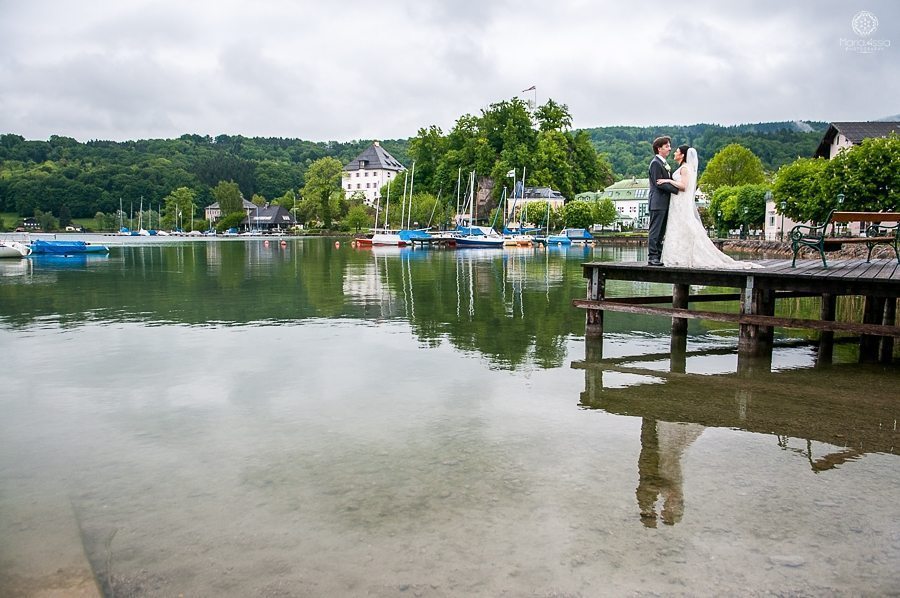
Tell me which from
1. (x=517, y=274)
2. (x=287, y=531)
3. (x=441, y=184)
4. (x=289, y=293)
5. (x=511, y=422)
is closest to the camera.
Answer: (x=287, y=531)

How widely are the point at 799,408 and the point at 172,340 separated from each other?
1121 centimetres

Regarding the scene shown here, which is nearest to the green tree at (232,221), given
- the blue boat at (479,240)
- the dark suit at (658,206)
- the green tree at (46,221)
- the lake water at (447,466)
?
the green tree at (46,221)

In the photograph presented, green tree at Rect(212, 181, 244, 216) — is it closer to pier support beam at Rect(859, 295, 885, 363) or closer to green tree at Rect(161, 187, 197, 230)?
green tree at Rect(161, 187, 197, 230)

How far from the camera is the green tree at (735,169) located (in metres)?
94.4

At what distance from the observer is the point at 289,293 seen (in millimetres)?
24656

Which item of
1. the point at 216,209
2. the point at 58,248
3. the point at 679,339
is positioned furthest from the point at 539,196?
the point at 679,339

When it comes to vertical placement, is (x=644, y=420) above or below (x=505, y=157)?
below

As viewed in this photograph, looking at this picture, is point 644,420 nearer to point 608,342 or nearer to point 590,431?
point 590,431

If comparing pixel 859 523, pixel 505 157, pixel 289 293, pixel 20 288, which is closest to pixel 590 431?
pixel 859 523

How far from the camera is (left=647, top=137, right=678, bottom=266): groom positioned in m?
13.5

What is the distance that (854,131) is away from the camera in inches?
2360

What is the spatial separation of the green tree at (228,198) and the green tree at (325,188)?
53.6 ft

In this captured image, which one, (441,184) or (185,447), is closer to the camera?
(185,447)

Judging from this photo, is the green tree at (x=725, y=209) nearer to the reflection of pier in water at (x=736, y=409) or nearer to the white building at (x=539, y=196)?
the white building at (x=539, y=196)
